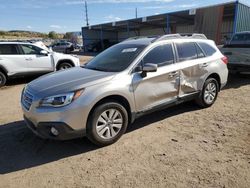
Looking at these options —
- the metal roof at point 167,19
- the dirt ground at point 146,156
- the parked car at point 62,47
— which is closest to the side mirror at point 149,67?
the dirt ground at point 146,156

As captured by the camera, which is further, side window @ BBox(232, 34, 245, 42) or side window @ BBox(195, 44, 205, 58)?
side window @ BBox(232, 34, 245, 42)

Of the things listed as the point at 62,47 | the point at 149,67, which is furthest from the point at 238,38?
the point at 62,47

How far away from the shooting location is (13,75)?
32.2ft

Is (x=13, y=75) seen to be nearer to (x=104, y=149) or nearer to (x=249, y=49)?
(x=104, y=149)

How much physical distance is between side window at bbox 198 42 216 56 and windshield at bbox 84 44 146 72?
182 cm

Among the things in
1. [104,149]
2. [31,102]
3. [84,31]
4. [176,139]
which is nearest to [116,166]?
[104,149]

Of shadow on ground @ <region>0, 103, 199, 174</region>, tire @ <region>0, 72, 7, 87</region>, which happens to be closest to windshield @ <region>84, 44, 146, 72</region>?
shadow on ground @ <region>0, 103, 199, 174</region>

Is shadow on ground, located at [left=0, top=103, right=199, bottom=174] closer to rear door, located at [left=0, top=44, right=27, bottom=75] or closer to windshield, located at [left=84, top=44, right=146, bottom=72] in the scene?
windshield, located at [left=84, top=44, right=146, bottom=72]

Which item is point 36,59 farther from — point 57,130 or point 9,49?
point 57,130

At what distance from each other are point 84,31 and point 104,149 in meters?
39.1

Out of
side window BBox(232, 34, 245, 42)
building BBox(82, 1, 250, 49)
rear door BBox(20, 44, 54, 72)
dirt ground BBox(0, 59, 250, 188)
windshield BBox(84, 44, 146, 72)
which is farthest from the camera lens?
building BBox(82, 1, 250, 49)

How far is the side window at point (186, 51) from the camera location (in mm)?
5227

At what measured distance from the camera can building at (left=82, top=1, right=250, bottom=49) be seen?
65.6 ft

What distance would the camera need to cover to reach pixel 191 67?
531cm
